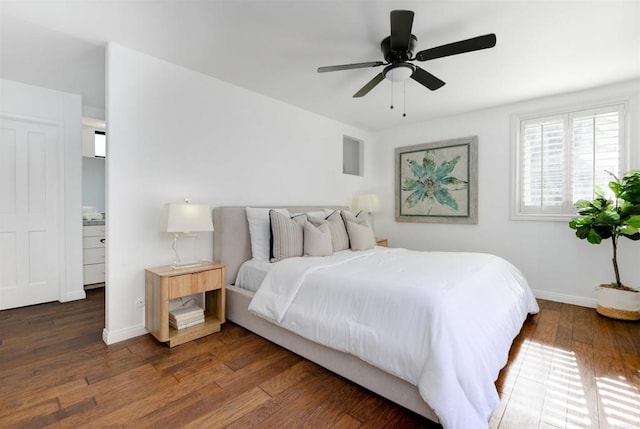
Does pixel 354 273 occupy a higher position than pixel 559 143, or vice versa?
pixel 559 143

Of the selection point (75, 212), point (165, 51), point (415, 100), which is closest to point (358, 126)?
point (415, 100)

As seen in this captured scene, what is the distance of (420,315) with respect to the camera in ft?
5.31

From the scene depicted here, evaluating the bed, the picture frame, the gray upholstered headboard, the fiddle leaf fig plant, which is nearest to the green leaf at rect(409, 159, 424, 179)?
the picture frame

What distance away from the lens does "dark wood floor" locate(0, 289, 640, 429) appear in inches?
62.9

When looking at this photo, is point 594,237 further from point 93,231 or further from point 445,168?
point 93,231

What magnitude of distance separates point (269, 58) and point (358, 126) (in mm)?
2551

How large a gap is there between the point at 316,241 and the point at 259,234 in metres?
0.60

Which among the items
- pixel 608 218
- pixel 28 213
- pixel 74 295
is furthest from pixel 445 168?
pixel 28 213

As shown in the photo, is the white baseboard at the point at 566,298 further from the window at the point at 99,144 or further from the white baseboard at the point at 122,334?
the window at the point at 99,144

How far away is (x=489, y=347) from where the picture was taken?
5.42ft

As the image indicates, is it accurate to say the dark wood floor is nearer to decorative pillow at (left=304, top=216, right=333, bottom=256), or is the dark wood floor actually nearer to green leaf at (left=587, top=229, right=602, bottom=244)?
green leaf at (left=587, top=229, right=602, bottom=244)

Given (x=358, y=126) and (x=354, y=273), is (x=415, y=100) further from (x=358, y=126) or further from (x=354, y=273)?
(x=354, y=273)

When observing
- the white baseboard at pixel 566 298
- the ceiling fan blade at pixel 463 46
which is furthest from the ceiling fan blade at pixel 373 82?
the white baseboard at pixel 566 298

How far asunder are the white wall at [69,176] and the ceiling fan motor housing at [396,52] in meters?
3.72
